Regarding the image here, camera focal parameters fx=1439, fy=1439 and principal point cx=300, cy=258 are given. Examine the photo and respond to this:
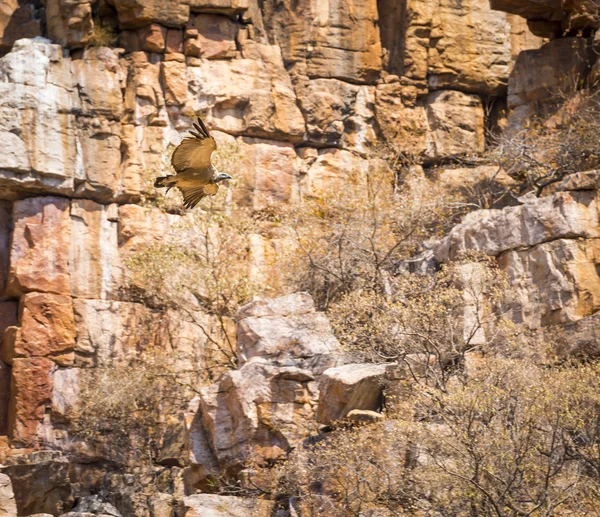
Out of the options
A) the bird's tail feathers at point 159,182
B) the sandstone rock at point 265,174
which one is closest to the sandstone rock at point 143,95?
the sandstone rock at point 265,174

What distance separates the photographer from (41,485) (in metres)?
25.6

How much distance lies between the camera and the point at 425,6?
3338cm

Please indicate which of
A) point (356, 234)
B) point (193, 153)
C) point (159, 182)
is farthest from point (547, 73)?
point (159, 182)

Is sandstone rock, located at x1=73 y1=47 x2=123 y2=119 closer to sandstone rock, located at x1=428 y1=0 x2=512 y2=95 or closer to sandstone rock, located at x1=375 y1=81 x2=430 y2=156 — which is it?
sandstone rock, located at x1=375 y1=81 x2=430 y2=156

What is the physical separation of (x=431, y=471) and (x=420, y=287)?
595 cm

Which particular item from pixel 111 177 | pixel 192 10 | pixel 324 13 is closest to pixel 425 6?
pixel 324 13

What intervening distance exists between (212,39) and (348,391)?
1163 cm

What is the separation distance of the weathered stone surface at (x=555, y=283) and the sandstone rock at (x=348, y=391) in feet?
12.3

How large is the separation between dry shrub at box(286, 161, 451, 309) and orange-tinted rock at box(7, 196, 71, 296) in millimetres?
4606

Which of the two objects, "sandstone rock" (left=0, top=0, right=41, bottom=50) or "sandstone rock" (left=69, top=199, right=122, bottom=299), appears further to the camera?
"sandstone rock" (left=0, top=0, right=41, bottom=50)

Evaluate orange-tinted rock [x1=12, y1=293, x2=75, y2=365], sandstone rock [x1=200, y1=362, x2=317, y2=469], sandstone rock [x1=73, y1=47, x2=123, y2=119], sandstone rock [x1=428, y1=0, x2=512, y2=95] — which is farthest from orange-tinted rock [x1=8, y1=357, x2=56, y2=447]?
sandstone rock [x1=428, y1=0, x2=512, y2=95]

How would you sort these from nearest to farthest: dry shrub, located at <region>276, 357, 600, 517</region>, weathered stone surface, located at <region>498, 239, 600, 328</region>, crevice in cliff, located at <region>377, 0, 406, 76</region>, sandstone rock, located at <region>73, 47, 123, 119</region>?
dry shrub, located at <region>276, 357, 600, 517</region>
weathered stone surface, located at <region>498, 239, 600, 328</region>
sandstone rock, located at <region>73, 47, 123, 119</region>
crevice in cliff, located at <region>377, 0, 406, 76</region>

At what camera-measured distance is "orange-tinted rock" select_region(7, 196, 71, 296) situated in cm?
2858

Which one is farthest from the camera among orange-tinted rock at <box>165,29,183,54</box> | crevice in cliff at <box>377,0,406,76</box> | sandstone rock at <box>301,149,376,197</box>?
crevice in cliff at <box>377,0,406,76</box>
